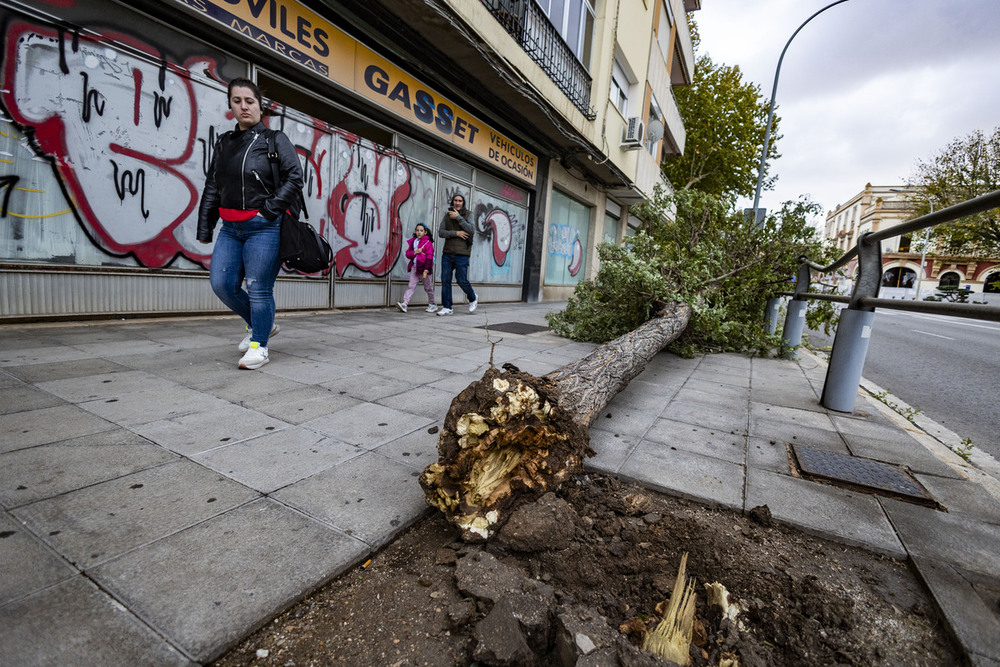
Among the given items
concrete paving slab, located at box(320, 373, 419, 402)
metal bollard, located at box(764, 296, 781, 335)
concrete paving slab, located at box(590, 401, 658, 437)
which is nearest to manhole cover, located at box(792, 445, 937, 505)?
concrete paving slab, located at box(590, 401, 658, 437)

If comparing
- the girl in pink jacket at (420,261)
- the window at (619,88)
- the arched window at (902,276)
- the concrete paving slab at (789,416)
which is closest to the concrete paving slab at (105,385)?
the concrete paving slab at (789,416)

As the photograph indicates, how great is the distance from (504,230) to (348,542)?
10404 millimetres

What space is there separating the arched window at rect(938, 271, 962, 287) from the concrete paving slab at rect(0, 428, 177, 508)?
63.1 metres

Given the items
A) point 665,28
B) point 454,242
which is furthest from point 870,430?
point 665,28

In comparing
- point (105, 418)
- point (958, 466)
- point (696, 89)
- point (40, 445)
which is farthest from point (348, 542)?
point (696, 89)

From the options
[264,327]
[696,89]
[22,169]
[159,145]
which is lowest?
[264,327]

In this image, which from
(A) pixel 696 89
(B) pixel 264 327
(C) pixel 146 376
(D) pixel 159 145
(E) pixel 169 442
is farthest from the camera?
(A) pixel 696 89

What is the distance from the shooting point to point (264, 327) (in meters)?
3.68

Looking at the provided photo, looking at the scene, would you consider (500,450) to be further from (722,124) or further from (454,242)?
(722,124)

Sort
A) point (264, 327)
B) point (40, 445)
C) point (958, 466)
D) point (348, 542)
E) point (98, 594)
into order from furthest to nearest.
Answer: point (264, 327)
point (958, 466)
point (40, 445)
point (348, 542)
point (98, 594)

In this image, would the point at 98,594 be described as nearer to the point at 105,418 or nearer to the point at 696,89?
the point at 105,418

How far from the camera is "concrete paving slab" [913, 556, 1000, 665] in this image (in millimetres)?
1258

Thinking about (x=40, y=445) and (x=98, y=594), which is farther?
(x=40, y=445)

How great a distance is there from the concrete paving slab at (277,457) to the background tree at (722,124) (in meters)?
26.1
